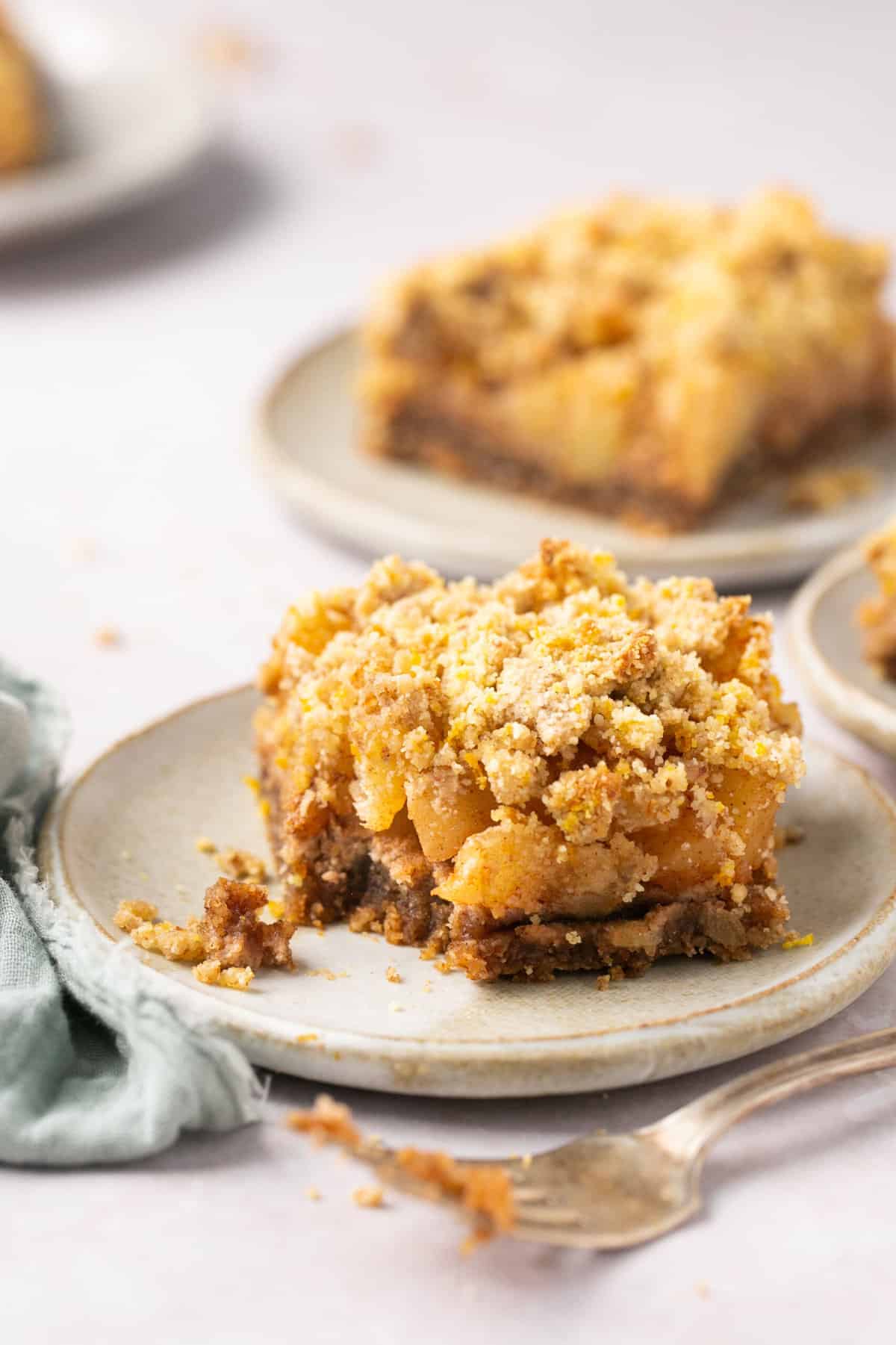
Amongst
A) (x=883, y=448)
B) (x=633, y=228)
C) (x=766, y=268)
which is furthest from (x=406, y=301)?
(x=883, y=448)

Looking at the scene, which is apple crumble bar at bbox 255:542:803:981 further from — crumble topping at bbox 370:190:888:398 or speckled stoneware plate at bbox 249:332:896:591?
crumble topping at bbox 370:190:888:398

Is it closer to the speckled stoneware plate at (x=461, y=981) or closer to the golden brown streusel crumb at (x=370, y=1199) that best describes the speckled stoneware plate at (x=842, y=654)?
the speckled stoneware plate at (x=461, y=981)

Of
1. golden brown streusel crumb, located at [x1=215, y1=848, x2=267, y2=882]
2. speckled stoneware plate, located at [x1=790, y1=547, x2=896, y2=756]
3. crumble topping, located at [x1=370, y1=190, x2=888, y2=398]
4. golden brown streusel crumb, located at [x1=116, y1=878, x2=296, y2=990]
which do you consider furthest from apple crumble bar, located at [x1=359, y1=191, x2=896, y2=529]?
golden brown streusel crumb, located at [x1=116, y1=878, x2=296, y2=990]

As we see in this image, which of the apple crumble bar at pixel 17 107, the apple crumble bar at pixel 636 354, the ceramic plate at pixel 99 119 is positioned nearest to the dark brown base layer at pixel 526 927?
the apple crumble bar at pixel 636 354

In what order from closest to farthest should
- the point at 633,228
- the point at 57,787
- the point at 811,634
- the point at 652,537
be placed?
the point at 57,787 → the point at 811,634 → the point at 652,537 → the point at 633,228

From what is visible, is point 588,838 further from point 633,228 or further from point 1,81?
point 1,81
